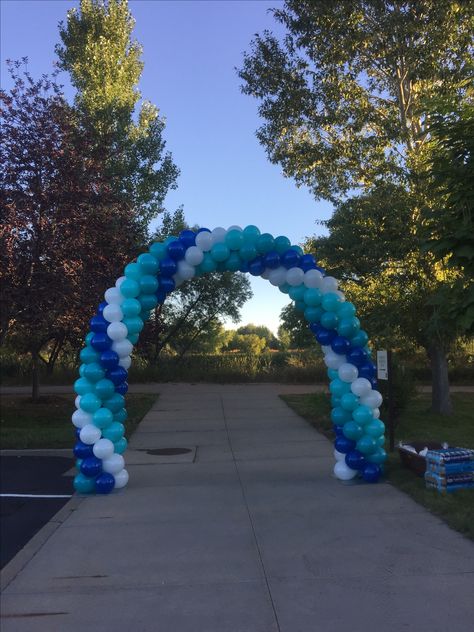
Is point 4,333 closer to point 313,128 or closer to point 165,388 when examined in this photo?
point 313,128

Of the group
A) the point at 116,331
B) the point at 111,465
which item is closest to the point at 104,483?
the point at 111,465

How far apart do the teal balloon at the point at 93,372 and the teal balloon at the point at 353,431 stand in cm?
322

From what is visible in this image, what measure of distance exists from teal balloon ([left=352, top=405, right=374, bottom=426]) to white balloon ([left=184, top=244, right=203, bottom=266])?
9.36ft

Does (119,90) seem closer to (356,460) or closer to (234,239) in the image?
(234,239)

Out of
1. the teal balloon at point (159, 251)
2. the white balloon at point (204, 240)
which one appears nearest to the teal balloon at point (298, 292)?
the white balloon at point (204, 240)

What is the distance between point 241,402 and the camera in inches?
687

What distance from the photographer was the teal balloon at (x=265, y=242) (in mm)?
7531

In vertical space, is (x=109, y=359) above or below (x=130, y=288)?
below

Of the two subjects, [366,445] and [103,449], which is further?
[366,445]

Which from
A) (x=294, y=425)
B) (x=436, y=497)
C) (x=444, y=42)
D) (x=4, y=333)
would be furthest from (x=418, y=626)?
(x=444, y=42)

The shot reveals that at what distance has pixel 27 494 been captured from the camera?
7.38 m

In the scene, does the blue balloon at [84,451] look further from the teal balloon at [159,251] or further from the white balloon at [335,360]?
the white balloon at [335,360]

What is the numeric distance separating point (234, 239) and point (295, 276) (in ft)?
3.08

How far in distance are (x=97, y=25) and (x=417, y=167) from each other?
1327 cm
